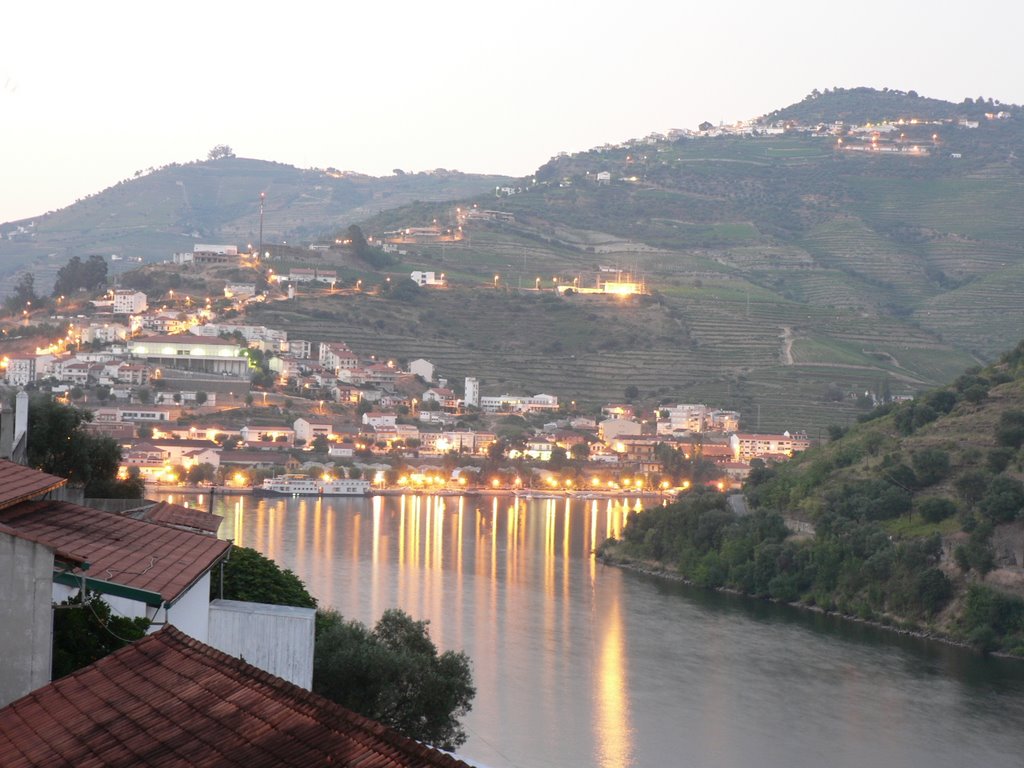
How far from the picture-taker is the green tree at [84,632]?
3.93m

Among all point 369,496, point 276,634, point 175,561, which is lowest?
point 369,496

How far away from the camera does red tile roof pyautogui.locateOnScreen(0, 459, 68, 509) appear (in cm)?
432

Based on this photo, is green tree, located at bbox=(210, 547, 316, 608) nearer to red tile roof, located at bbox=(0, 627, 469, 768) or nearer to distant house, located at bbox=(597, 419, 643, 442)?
red tile roof, located at bbox=(0, 627, 469, 768)

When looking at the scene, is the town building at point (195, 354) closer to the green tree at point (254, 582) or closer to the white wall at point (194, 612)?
the green tree at point (254, 582)

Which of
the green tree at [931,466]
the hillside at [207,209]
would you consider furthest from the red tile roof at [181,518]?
the hillside at [207,209]

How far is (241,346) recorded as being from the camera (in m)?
39.4

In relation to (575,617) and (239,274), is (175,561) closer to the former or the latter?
Answer: (575,617)

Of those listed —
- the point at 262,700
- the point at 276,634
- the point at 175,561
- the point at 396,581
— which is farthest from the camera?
the point at 396,581

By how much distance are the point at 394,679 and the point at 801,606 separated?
13.2 m

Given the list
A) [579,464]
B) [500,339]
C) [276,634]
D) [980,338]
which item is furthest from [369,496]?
[276,634]

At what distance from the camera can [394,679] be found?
7.93 meters

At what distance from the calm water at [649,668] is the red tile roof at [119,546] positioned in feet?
12.4

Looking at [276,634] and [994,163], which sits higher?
[994,163]

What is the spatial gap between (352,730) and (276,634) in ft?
8.83
